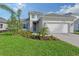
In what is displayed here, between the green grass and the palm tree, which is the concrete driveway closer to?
the green grass

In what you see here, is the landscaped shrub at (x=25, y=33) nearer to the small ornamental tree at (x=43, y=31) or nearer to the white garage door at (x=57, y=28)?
Answer: the small ornamental tree at (x=43, y=31)

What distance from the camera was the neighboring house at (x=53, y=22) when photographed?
1020cm

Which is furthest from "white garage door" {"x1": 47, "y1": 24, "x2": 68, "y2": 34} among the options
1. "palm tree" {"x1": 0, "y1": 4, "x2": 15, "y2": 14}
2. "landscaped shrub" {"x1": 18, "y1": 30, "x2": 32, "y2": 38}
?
"palm tree" {"x1": 0, "y1": 4, "x2": 15, "y2": 14}

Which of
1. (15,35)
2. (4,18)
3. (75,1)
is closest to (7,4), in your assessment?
(4,18)

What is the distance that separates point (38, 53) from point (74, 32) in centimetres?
202

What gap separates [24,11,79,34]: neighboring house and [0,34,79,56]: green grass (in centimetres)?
58

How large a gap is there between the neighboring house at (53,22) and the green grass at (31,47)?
1.92 ft

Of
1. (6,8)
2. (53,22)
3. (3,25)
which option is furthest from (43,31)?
(6,8)

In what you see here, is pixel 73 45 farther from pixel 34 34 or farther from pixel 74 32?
pixel 34 34

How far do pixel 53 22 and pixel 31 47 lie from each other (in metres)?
→ 1.63

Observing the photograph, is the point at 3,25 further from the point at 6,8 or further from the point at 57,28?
the point at 57,28

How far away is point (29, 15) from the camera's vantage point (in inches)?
401

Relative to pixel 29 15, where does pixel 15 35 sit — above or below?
below

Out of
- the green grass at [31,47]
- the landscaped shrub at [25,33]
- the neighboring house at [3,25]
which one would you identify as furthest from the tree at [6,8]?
the green grass at [31,47]
